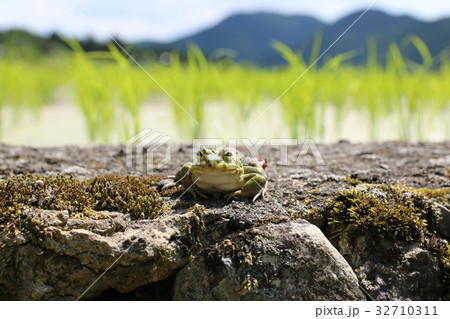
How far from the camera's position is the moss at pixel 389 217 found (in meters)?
1.75

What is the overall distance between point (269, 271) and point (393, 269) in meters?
0.51

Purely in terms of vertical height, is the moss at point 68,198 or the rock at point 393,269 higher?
the moss at point 68,198

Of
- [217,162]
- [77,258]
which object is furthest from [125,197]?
[217,162]

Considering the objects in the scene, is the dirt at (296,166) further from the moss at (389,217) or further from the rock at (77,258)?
the rock at (77,258)

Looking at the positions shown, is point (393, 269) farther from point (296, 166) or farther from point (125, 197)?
point (125, 197)

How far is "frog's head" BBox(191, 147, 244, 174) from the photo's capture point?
5.34 feet

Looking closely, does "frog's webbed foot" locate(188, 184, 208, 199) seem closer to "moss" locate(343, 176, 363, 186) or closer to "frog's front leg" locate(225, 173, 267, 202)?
"frog's front leg" locate(225, 173, 267, 202)

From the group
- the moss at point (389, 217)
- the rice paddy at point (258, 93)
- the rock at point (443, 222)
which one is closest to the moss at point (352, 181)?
the moss at point (389, 217)

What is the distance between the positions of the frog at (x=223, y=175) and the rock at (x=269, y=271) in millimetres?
224

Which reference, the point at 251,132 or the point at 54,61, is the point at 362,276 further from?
the point at 54,61

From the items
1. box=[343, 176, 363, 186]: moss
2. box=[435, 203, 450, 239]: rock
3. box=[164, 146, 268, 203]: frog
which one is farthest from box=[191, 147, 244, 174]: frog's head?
box=[435, 203, 450, 239]: rock

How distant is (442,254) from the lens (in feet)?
5.84

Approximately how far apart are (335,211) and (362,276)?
0.28 m

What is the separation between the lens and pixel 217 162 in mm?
1624
